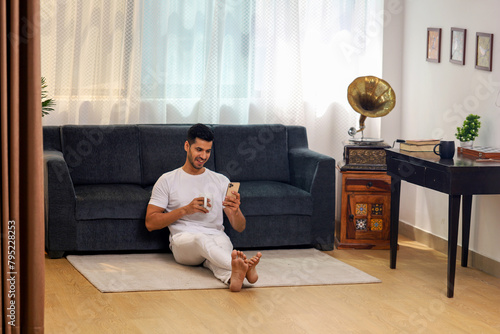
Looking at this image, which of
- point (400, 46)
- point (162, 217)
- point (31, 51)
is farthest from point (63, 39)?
point (31, 51)

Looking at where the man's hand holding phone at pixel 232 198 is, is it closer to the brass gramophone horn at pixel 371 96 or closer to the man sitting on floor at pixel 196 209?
the man sitting on floor at pixel 196 209

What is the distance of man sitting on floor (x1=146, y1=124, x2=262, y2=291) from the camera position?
416 centimetres

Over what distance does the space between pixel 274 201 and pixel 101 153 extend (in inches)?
47.7

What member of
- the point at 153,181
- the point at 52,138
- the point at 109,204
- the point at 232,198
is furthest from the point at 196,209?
the point at 52,138

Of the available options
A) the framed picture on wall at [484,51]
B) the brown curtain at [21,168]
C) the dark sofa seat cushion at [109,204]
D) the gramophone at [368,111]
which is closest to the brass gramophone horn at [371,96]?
the gramophone at [368,111]

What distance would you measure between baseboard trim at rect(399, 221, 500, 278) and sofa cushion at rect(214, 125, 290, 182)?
101cm

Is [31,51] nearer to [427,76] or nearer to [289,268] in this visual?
[289,268]

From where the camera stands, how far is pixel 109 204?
4.57 m

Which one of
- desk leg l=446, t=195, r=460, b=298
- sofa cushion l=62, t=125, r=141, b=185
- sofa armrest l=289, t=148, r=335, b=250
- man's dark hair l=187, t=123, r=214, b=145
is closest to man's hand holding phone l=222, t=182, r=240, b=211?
man's dark hair l=187, t=123, r=214, b=145

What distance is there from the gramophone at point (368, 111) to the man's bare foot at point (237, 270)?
4.86ft

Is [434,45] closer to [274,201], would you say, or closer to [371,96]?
[371,96]

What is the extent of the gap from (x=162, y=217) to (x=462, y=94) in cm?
207

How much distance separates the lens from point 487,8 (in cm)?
446

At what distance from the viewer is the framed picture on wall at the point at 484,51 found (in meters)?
4.41
